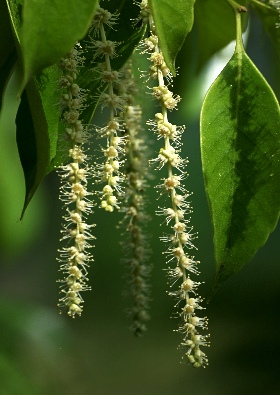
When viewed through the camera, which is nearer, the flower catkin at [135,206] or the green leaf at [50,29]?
the green leaf at [50,29]

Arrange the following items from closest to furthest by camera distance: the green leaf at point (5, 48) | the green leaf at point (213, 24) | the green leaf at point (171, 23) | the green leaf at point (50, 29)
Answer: the green leaf at point (50, 29) < the green leaf at point (171, 23) < the green leaf at point (5, 48) < the green leaf at point (213, 24)

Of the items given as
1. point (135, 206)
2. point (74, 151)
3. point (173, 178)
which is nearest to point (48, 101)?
point (74, 151)

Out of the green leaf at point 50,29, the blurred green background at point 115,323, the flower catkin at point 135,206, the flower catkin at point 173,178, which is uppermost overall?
the green leaf at point 50,29

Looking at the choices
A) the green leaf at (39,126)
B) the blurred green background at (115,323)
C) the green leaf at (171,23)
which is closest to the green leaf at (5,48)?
the green leaf at (39,126)

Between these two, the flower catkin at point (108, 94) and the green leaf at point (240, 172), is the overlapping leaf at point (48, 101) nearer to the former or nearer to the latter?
the flower catkin at point (108, 94)

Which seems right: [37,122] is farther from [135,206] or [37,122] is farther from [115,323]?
[115,323]

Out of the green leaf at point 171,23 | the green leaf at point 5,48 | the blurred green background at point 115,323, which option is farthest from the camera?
the blurred green background at point 115,323
